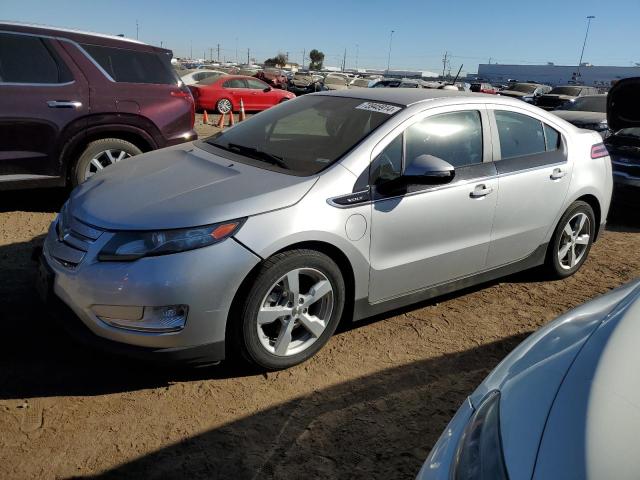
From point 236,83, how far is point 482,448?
17812 mm

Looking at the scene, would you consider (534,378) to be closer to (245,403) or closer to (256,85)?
(245,403)

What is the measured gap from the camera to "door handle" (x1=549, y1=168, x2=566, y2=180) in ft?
13.7

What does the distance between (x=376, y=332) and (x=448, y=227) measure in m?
0.85

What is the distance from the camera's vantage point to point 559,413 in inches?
54.9

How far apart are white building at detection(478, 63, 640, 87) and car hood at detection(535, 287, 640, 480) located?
85106 mm

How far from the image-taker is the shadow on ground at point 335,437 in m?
2.35

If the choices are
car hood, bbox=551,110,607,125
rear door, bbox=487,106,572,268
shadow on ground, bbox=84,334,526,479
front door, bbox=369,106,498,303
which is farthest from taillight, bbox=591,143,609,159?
car hood, bbox=551,110,607,125

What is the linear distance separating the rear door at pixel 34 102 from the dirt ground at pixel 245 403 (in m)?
1.61

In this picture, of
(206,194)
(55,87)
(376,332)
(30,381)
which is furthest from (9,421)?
(55,87)

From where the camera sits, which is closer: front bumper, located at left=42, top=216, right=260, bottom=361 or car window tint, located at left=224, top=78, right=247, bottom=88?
front bumper, located at left=42, top=216, right=260, bottom=361

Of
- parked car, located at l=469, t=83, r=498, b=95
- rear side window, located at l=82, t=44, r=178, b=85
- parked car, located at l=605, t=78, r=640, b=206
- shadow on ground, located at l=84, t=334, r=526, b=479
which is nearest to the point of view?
shadow on ground, located at l=84, t=334, r=526, b=479

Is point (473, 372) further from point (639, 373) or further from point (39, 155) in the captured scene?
point (39, 155)

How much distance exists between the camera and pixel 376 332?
11.9 feet

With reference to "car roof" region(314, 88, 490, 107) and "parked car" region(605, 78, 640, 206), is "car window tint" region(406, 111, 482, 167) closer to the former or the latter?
"car roof" region(314, 88, 490, 107)
